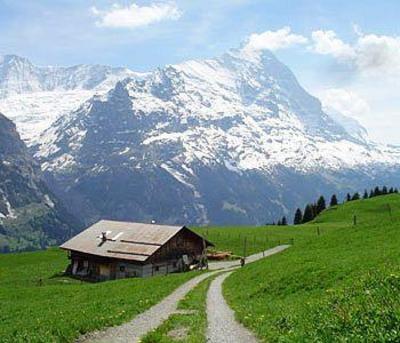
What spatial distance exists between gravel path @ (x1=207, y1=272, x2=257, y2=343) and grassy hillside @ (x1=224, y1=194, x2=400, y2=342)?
20.0 inches

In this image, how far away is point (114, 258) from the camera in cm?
8706

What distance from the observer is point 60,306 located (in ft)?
138

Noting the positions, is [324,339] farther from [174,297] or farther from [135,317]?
[174,297]

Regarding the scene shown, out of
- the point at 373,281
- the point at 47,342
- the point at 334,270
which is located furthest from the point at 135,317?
the point at 373,281

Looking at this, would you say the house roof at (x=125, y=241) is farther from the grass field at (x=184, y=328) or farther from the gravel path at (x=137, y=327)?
the grass field at (x=184, y=328)

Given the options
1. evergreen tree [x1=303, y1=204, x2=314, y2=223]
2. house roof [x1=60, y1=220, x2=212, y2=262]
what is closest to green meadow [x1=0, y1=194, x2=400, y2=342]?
house roof [x1=60, y1=220, x2=212, y2=262]

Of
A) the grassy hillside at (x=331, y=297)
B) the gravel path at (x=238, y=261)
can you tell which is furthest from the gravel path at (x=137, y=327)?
the gravel path at (x=238, y=261)

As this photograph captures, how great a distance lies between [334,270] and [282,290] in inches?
137

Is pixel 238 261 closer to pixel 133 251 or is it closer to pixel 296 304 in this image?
pixel 133 251

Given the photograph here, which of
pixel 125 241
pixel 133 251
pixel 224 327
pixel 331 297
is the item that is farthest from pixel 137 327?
pixel 125 241

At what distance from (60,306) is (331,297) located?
83.4ft

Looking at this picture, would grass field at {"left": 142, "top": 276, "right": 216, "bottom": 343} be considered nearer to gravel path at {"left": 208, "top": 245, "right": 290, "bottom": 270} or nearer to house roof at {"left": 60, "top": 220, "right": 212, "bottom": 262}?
gravel path at {"left": 208, "top": 245, "right": 290, "bottom": 270}

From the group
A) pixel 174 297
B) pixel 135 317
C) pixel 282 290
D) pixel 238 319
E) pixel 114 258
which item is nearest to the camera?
pixel 238 319

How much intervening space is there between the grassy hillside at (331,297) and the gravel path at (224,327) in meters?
0.51
